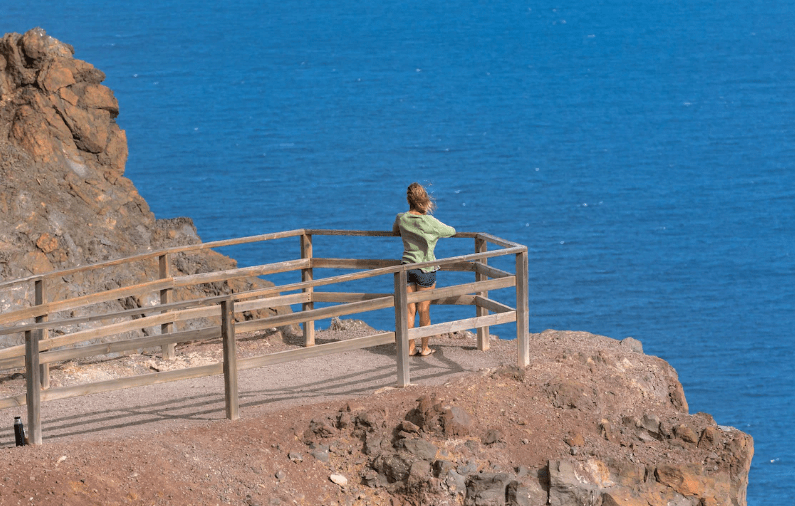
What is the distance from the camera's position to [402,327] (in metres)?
11.3

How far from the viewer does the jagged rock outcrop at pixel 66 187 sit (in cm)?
1611

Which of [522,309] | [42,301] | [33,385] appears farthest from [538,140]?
[33,385]

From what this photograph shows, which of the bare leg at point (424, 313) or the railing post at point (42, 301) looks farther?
the bare leg at point (424, 313)

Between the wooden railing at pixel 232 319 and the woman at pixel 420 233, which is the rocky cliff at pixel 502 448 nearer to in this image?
the wooden railing at pixel 232 319

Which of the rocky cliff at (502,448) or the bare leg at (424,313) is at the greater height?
the bare leg at (424,313)

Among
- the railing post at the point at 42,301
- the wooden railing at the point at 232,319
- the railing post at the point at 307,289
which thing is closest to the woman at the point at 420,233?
the wooden railing at the point at 232,319

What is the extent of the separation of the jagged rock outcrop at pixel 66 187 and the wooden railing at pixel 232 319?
11.9ft

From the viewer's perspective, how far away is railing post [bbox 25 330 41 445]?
9.70 meters

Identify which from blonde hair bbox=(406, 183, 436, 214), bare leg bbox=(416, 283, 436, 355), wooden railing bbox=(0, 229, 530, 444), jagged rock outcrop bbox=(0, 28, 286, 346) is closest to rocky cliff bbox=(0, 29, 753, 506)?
wooden railing bbox=(0, 229, 530, 444)

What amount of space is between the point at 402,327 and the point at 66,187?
783 cm

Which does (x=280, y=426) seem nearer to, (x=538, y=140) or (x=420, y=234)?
(x=420, y=234)

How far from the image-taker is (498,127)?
40.1m

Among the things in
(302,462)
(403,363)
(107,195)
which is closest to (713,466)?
(403,363)

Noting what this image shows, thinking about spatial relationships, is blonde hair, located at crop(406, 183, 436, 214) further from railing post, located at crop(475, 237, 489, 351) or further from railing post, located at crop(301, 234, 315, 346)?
railing post, located at crop(301, 234, 315, 346)
